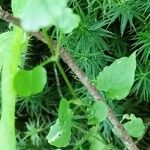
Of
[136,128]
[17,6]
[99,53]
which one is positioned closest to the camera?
[17,6]

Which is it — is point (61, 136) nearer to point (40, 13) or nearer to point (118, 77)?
point (118, 77)

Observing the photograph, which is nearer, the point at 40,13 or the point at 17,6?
the point at 40,13

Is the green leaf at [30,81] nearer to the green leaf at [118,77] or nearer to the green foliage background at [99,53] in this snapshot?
the green leaf at [118,77]

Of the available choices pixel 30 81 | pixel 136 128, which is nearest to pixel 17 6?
pixel 30 81

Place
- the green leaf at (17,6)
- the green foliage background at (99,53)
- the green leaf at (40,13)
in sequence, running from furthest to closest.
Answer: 1. the green foliage background at (99,53)
2. the green leaf at (17,6)
3. the green leaf at (40,13)

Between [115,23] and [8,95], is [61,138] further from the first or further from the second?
[115,23]

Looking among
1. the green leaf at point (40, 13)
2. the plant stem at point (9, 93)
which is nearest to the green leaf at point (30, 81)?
the plant stem at point (9, 93)

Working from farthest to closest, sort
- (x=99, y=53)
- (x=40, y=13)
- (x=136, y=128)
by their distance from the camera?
(x=99, y=53) < (x=136, y=128) < (x=40, y=13)
